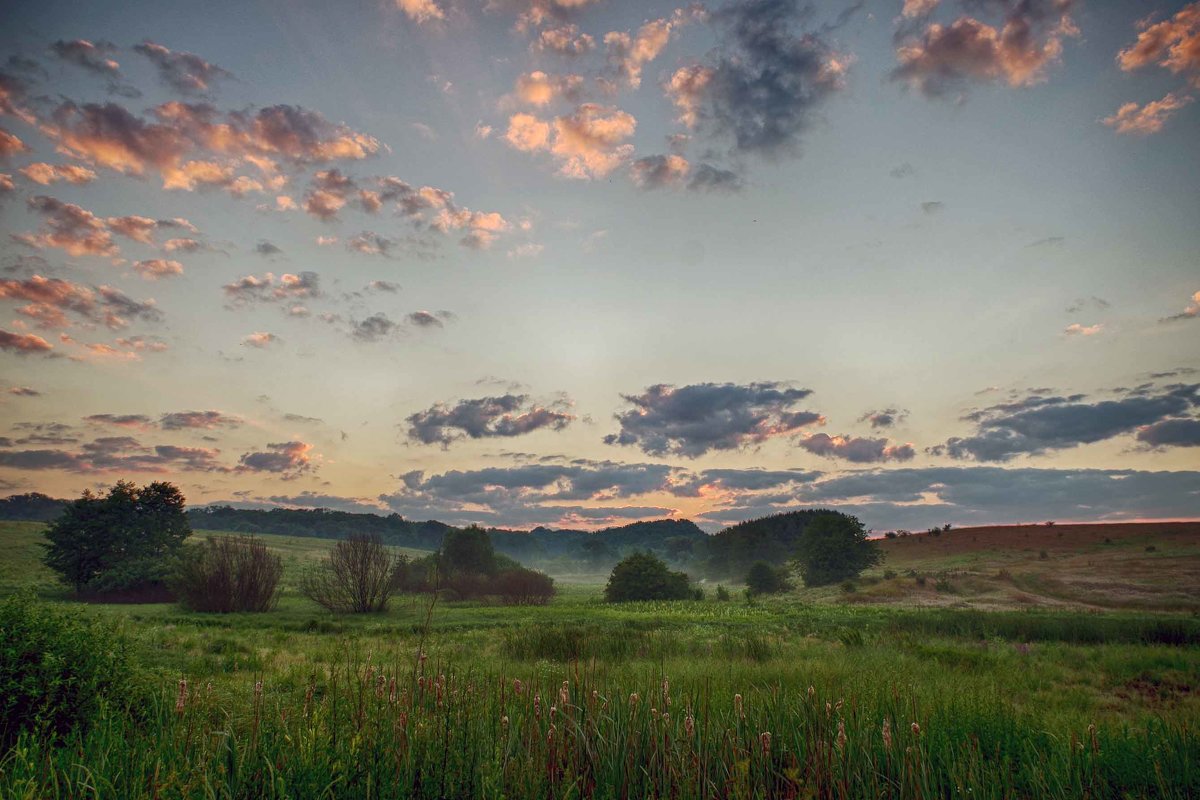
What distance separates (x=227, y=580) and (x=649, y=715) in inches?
1900

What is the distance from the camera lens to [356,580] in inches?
1875

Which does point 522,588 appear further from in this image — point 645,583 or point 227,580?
point 227,580

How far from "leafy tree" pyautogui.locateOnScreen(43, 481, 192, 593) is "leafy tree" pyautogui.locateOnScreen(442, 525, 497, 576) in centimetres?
3019

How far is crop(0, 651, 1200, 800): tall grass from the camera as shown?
3811 millimetres

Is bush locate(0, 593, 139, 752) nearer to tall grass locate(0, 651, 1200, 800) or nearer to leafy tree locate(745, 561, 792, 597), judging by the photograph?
tall grass locate(0, 651, 1200, 800)

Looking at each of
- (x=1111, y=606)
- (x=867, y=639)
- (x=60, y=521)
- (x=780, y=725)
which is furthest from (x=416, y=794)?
(x=60, y=521)

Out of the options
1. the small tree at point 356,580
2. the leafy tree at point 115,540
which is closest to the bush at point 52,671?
the small tree at point 356,580

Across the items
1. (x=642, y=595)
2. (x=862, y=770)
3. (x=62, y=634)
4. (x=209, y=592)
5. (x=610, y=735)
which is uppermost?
A: (x=62, y=634)

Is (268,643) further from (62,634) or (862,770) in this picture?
(862,770)

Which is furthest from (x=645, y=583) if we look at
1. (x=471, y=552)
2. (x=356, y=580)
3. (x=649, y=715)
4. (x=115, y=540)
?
(x=649, y=715)

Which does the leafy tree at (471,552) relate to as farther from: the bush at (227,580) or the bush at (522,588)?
the bush at (227,580)

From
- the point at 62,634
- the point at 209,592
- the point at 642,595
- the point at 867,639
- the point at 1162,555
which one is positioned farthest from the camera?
the point at 642,595

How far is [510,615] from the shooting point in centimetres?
4491

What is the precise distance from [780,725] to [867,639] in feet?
69.1
